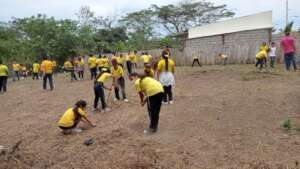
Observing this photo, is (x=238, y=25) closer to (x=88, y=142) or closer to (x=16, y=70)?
(x=16, y=70)

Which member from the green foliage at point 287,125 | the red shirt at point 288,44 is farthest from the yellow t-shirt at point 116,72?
the red shirt at point 288,44

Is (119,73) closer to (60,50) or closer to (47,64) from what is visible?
(47,64)

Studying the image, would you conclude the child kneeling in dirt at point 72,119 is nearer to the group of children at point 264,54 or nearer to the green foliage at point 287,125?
the green foliage at point 287,125

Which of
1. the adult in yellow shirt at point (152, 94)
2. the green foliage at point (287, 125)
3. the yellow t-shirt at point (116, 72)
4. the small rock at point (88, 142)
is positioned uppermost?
the yellow t-shirt at point (116, 72)

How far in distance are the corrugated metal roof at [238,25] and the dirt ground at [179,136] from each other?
1312cm

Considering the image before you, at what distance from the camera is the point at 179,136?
6.16 metres

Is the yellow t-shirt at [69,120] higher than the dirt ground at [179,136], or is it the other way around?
the yellow t-shirt at [69,120]

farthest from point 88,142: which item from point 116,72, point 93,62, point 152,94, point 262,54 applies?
point 93,62

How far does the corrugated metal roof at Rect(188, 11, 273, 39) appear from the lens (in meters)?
22.0

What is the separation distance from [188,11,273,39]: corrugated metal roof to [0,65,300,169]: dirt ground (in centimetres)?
1312

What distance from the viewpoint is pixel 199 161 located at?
4914 mm

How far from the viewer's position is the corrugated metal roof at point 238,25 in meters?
22.0

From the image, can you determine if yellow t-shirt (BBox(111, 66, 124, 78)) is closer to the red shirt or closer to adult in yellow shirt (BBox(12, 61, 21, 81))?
the red shirt

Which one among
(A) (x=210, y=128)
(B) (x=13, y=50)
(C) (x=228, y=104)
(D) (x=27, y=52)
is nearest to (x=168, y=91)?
(C) (x=228, y=104)
